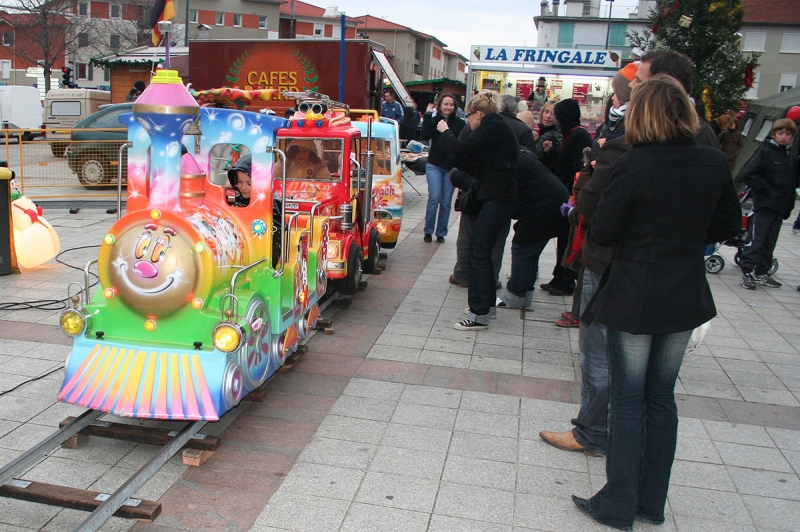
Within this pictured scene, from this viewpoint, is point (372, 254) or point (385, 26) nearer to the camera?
point (372, 254)

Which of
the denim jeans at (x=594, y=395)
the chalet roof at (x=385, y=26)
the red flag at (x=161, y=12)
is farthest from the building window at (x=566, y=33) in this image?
the denim jeans at (x=594, y=395)

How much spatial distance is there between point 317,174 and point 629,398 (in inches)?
188

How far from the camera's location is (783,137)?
27.9 ft

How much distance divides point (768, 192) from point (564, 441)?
19.3ft

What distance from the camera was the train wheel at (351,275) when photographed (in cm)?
709

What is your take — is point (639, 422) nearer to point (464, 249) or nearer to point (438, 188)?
point (464, 249)

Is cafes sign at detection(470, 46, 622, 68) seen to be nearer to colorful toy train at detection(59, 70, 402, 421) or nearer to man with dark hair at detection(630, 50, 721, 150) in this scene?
colorful toy train at detection(59, 70, 402, 421)

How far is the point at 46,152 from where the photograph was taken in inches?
533

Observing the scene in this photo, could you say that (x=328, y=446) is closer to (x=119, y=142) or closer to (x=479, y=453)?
(x=479, y=453)

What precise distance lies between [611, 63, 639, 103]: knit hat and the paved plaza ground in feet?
7.28

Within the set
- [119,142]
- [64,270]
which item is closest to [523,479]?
[64,270]

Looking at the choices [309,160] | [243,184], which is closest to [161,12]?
[243,184]

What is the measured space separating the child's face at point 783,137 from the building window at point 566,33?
6024cm

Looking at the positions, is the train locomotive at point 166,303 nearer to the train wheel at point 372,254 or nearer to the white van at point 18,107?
the train wheel at point 372,254
